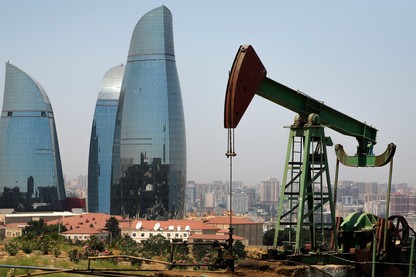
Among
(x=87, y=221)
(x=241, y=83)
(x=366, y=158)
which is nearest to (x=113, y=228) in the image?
(x=87, y=221)

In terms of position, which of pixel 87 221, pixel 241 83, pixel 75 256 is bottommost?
pixel 87 221

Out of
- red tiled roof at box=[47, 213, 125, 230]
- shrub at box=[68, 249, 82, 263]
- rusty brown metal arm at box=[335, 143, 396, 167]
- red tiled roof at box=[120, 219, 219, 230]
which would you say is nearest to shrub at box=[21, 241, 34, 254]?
shrub at box=[68, 249, 82, 263]

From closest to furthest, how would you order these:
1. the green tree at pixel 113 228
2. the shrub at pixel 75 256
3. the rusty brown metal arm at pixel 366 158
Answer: the rusty brown metal arm at pixel 366 158
the shrub at pixel 75 256
the green tree at pixel 113 228

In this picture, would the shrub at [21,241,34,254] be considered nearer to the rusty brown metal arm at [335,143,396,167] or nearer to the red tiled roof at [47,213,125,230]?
the rusty brown metal arm at [335,143,396,167]

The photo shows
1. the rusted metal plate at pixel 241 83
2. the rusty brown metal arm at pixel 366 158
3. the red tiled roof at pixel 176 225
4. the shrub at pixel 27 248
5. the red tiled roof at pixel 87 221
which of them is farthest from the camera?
the red tiled roof at pixel 87 221

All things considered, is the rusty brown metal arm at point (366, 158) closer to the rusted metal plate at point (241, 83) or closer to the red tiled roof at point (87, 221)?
the rusted metal plate at point (241, 83)

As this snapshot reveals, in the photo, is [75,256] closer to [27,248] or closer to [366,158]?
[27,248]

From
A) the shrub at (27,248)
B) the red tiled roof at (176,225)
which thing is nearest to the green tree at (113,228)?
the red tiled roof at (176,225)

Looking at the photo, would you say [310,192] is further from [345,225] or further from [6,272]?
[6,272]

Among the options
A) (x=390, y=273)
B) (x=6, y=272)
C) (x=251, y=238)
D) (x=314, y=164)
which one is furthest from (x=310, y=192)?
(x=251, y=238)
